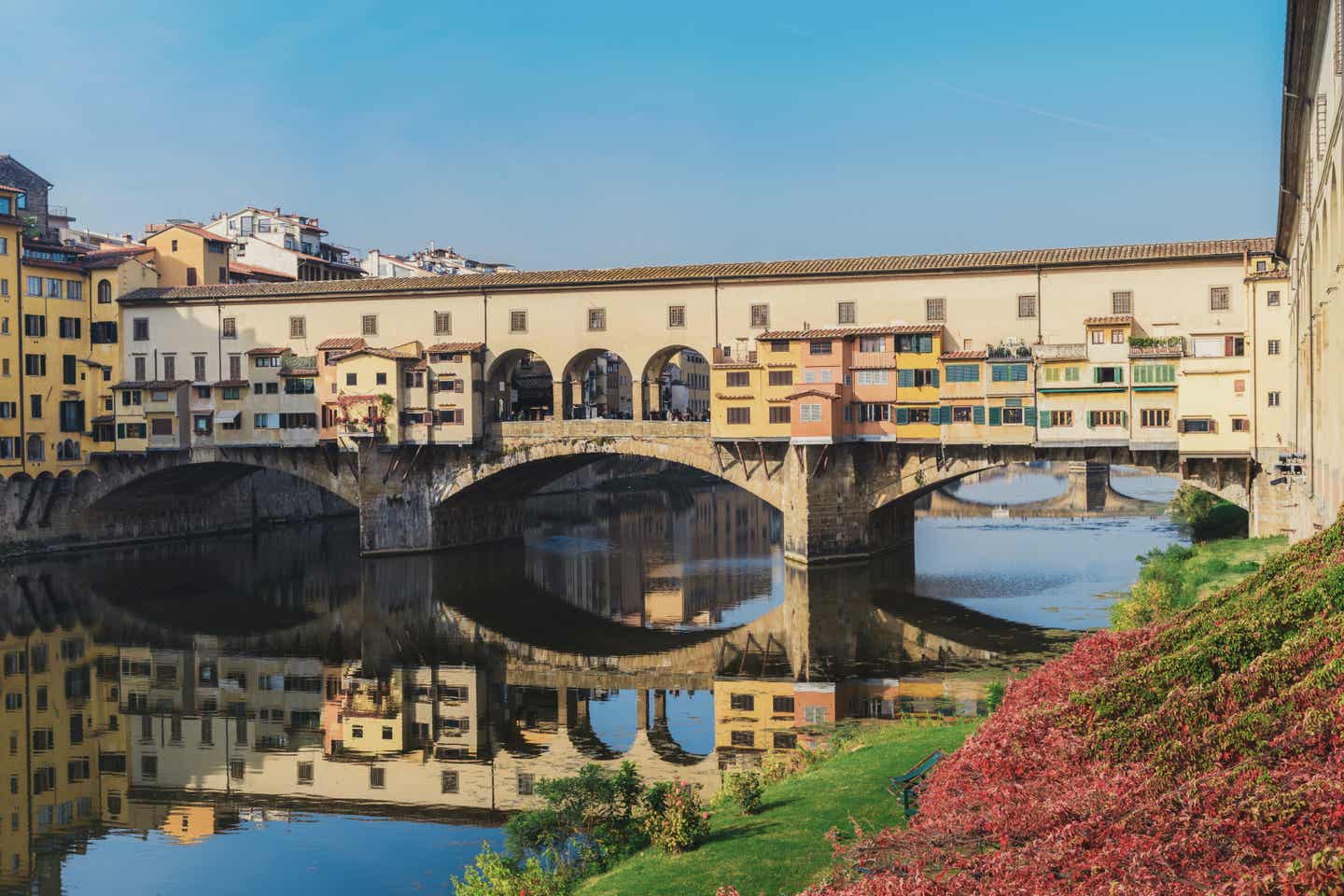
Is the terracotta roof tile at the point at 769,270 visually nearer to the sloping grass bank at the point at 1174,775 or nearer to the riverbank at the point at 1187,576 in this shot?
the riverbank at the point at 1187,576

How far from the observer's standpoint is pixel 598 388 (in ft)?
294

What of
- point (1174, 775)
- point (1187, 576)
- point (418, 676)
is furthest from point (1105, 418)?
point (1174, 775)

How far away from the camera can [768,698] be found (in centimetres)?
2978

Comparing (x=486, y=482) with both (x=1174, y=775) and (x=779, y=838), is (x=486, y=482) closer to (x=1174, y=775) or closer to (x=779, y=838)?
(x=779, y=838)

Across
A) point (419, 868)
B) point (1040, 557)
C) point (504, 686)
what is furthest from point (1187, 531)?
point (419, 868)

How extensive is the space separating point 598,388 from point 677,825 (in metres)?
74.5

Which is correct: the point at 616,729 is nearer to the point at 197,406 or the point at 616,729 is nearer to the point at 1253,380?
the point at 1253,380

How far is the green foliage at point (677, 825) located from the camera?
1584 cm

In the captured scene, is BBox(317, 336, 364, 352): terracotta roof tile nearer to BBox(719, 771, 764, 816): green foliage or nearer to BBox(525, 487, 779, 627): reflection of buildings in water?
BBox(525, 487, 779, 627): reflection of buildings in water

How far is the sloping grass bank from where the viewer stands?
724 centimetres

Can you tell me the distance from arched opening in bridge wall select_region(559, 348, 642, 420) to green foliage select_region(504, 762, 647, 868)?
112ft

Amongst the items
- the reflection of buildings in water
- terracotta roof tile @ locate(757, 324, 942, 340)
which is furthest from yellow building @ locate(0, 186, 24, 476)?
terracotta roof tile @ locate(757, 324, 942, 340)

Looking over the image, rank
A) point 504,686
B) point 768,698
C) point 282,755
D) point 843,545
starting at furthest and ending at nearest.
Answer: point 843,545
point 504,686
point 768,698
point 282,755

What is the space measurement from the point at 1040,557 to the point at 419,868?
37076 millimetres
